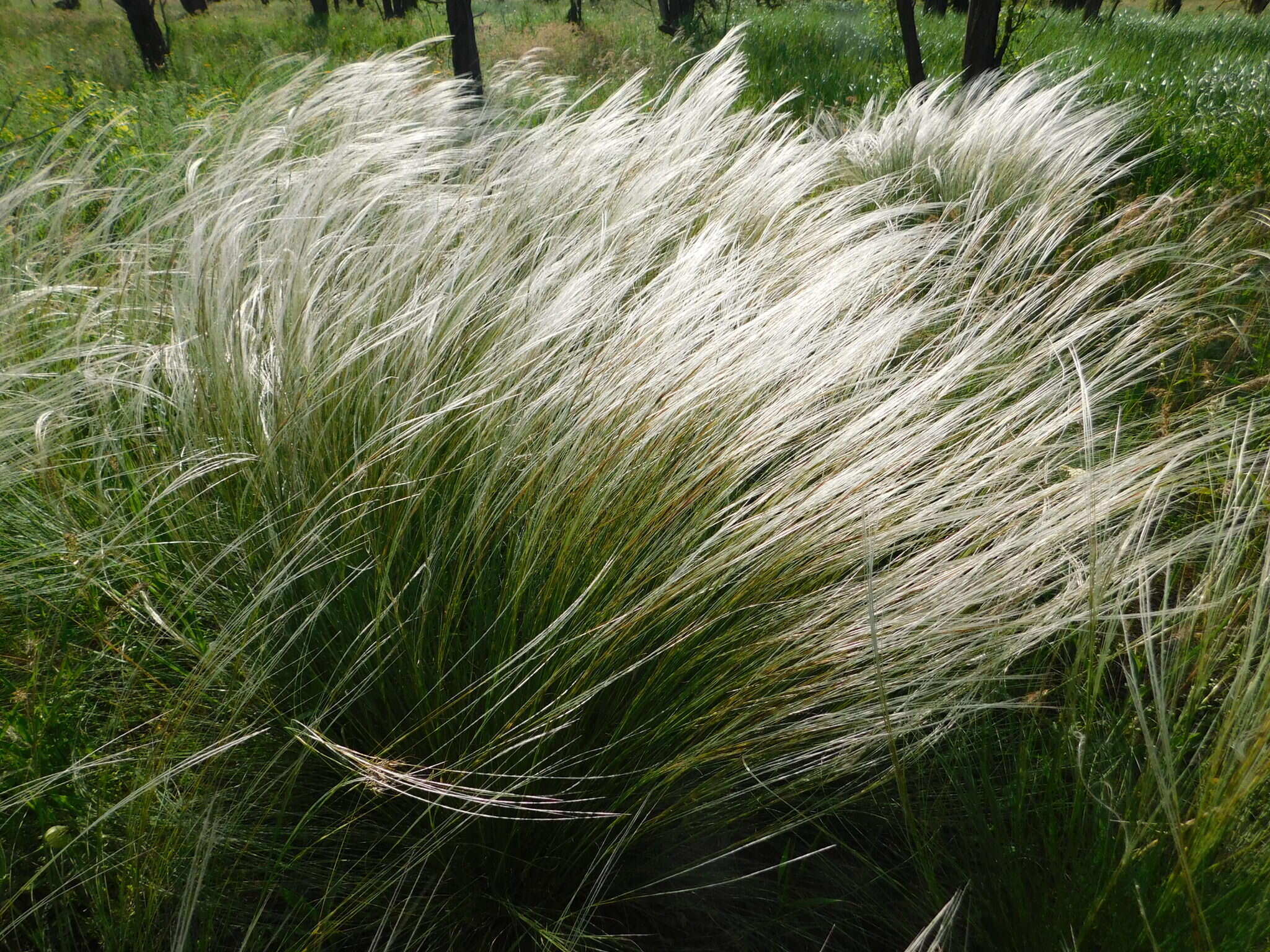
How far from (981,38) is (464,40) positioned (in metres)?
2.90

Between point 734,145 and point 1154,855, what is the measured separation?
10.1ft

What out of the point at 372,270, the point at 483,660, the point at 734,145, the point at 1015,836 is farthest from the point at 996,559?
the point at 734,145

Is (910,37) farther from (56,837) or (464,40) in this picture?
(56,837)

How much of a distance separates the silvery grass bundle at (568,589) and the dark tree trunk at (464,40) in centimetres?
362

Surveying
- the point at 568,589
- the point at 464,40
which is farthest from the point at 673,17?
the point at 568,589

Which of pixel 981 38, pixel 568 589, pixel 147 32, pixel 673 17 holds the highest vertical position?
pixel 673 17

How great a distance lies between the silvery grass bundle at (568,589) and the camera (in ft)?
3.29

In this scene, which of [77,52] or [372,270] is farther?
[77,52]

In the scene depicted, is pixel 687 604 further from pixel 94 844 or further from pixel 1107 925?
pixel 94 844

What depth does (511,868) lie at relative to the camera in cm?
112

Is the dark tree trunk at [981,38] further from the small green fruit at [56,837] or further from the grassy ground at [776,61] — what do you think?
the small green fruit at [56,837]

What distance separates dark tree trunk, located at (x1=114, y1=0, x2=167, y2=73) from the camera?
24.7ft

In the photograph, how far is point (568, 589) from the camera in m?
1.09

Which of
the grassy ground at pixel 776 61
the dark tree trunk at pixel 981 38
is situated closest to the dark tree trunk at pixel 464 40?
the grassy ground at pixel 776 61
